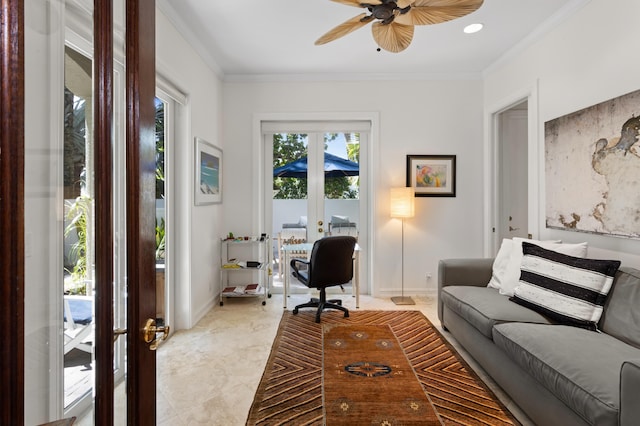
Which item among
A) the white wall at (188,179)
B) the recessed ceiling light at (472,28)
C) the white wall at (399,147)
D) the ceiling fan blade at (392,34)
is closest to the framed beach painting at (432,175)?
the white wall at (399,147)

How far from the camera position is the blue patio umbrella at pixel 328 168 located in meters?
4.23

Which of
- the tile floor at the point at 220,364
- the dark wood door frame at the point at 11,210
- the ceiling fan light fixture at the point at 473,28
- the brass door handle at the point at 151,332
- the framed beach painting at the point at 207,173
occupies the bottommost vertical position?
the tile floor at the point at 220,364

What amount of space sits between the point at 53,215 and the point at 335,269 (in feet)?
8.97

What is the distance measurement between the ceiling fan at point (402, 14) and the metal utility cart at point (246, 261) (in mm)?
2488

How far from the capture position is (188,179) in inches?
122

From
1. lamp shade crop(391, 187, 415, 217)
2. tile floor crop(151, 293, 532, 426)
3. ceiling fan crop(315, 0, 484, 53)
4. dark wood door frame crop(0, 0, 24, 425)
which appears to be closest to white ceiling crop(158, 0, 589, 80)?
ceiling fan crop(315, 0, 484, 53)

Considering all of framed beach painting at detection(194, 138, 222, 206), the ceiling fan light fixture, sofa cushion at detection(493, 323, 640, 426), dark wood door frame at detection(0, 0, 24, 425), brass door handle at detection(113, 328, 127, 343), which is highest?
the ceiling fan light fixture

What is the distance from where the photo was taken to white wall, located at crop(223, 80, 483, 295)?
404 cm

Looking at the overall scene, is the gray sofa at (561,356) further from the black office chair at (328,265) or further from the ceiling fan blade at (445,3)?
the ceiling fan blade at (445,3)

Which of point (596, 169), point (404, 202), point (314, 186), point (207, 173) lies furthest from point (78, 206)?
point (314, 186)

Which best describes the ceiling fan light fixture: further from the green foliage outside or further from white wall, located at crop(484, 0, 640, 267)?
the green foliage outside

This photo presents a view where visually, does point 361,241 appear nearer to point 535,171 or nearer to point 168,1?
point 535,171

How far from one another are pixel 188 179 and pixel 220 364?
169cm

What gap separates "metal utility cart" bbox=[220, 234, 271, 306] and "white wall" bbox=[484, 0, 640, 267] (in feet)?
9.75
